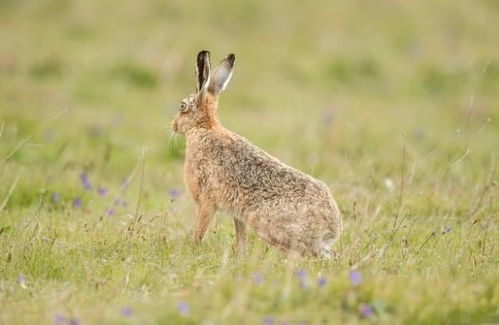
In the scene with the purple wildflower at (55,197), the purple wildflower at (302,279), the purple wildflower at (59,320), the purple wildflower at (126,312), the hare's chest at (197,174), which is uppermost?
the hare's chest at (197,174)

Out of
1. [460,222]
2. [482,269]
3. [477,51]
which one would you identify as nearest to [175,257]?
[482,269]

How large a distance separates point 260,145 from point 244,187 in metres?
5.71

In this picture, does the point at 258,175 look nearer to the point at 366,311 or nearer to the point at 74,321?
the point at 366,311

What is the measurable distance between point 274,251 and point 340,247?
0.58 m

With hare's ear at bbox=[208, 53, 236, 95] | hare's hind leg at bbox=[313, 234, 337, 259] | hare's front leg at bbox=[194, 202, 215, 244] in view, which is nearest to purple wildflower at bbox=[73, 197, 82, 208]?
hare's front leg at bbox=[194, 202, 215, 244]

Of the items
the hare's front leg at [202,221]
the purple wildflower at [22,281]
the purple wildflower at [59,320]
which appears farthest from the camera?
the hare's front leg at [202,221]

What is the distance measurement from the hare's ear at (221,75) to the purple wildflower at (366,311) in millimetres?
3660

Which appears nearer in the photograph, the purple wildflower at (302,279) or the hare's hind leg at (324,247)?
the purple wildflower at (302,279)

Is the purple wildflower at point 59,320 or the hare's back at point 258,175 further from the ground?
the hare's back at point 258,175

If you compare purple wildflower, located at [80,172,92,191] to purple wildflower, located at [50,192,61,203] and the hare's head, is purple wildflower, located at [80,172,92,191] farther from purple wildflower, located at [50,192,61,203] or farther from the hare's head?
the hare's head

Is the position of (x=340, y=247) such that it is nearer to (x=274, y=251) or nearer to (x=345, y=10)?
(x=274, y=251)

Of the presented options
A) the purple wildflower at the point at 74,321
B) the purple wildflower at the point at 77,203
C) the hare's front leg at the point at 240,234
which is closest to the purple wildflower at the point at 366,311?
the purple wildflower at the point at 74,321

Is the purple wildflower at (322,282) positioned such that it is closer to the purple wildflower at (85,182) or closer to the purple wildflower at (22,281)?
the purple wildflower at (22,281)

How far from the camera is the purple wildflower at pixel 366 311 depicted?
4.55 meters
